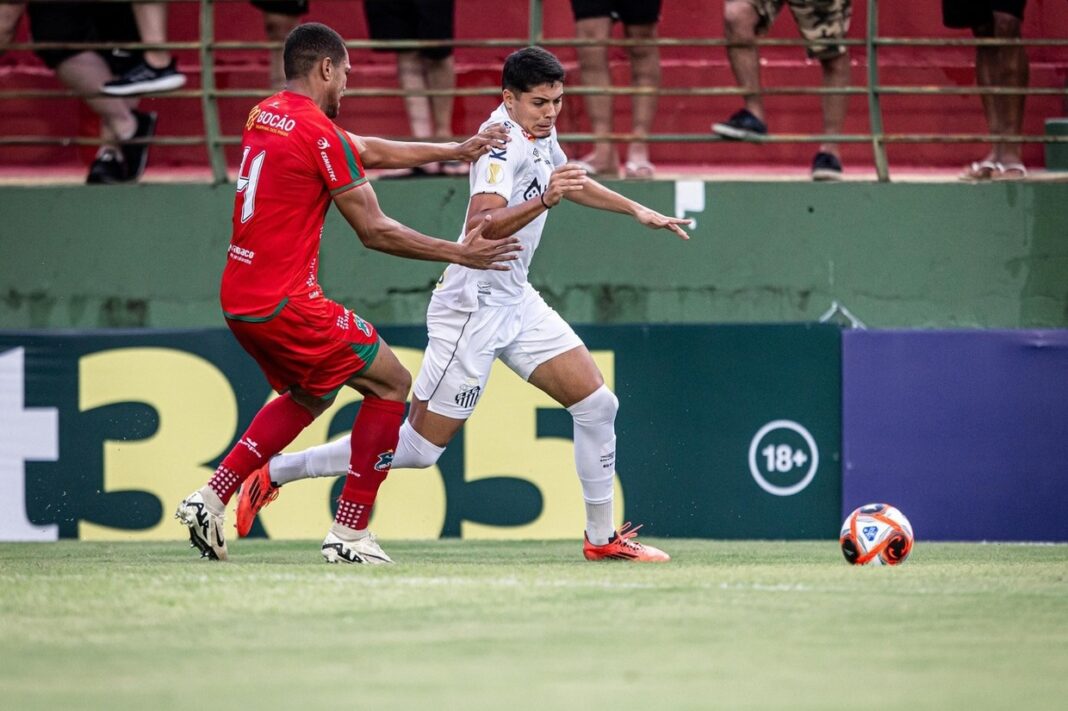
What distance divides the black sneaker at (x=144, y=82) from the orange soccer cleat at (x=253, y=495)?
3239 millimetres

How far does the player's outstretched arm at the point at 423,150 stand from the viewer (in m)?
7.25

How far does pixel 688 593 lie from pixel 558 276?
412 centimetres

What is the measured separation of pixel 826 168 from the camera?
33.4 ft

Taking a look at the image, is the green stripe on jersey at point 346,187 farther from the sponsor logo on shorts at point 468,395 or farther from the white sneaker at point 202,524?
the white sneaker at point 202,524

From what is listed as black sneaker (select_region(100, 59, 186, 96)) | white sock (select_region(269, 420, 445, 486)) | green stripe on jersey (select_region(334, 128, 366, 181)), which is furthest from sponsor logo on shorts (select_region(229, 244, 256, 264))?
black sneaker (select_region(100, 59, 186, 96))

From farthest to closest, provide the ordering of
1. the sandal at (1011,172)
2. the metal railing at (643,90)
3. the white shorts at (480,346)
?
the sandal at (1011,172) → the metal railing at (643,90) → the white shorts at (480,346)

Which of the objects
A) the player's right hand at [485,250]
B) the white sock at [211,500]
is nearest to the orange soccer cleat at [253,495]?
the white sock at [211,500]

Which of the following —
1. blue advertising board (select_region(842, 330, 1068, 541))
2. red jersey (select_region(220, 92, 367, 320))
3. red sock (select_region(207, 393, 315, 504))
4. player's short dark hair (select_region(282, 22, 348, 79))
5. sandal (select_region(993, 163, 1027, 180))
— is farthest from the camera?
sandal (select_region(993, 163, 1027, 180))

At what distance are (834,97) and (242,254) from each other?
468 centimetres

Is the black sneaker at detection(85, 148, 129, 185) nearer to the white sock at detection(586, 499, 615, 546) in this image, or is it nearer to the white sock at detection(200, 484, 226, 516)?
the white sock at detection(200, 484, 226, 516)

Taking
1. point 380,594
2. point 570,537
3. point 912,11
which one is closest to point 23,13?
point 570,537

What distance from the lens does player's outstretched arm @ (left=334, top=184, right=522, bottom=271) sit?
697 cm

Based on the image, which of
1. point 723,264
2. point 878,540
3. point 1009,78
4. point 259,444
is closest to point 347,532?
point 259,444

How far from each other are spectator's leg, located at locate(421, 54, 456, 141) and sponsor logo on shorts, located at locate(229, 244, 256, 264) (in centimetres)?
345
